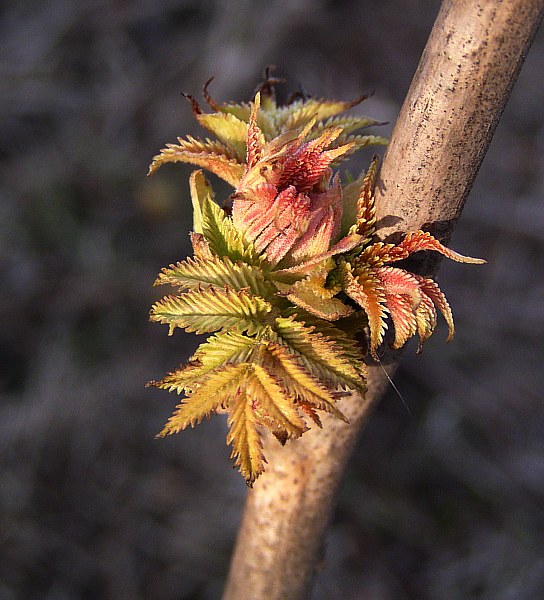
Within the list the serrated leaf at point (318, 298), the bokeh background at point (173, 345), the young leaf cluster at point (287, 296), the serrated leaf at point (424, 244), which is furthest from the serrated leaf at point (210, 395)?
the bokeh background at point (173, 345)

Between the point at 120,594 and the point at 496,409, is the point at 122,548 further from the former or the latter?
the point at 496,409

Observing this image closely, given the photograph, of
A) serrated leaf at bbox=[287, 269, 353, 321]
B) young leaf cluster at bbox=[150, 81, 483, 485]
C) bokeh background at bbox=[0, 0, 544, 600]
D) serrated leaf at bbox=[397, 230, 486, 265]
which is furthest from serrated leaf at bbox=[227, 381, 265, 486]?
bokeh background at bbox=[0, 0, 544, 600]

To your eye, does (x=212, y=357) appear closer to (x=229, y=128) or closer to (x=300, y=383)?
(x=300, y=383)

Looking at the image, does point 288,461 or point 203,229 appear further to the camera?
point 288,461

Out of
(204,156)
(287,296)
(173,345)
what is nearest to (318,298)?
(287,296)

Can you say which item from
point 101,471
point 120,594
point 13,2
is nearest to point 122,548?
point 120,594

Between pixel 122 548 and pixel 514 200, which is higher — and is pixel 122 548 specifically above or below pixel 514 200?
below

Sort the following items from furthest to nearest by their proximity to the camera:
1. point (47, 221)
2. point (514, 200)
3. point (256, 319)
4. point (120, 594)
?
point (514, 200)
point (47, 221)
point (120, 594)
point (256, 319)
